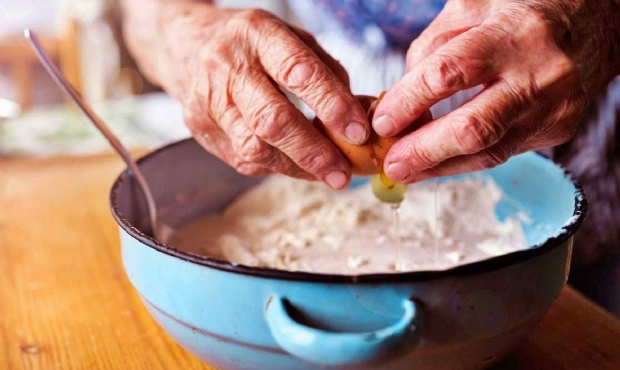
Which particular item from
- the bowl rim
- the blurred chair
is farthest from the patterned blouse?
the blurred chair

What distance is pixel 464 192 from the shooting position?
73 cm

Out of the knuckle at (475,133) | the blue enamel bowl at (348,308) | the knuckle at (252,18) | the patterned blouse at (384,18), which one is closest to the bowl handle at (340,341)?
the blue enamel bowl at (348,308)

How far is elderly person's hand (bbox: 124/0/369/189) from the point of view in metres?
0.50

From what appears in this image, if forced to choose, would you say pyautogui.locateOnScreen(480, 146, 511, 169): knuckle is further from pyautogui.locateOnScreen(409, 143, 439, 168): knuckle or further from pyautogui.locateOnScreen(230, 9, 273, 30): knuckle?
pyautogui.locateOnScreen(230, 9, 273, 30): knuckle

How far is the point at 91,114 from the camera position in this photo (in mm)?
621

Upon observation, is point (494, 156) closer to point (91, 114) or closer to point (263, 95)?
point (263, 95)

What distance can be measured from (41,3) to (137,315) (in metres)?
2.80

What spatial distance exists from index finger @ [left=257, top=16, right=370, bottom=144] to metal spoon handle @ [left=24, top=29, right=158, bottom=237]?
19cm

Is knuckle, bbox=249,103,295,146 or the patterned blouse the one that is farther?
the patterned blouse

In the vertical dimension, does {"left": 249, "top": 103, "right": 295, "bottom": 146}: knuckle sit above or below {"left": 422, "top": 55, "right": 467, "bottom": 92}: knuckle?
below

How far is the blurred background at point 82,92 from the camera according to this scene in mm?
1139

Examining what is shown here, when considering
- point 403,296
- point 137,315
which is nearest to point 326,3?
point 137,315

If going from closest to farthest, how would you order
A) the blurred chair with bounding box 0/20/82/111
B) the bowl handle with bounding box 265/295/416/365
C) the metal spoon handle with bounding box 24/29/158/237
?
the bowl handle with bounding box 265/295/416/365 < the metal spoon handle with bounding box 24/29/158/237 < the blurred chair with bounding box 0/20/82/111

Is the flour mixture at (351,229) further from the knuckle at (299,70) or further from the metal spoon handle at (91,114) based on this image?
the knuckle at (299,70)
